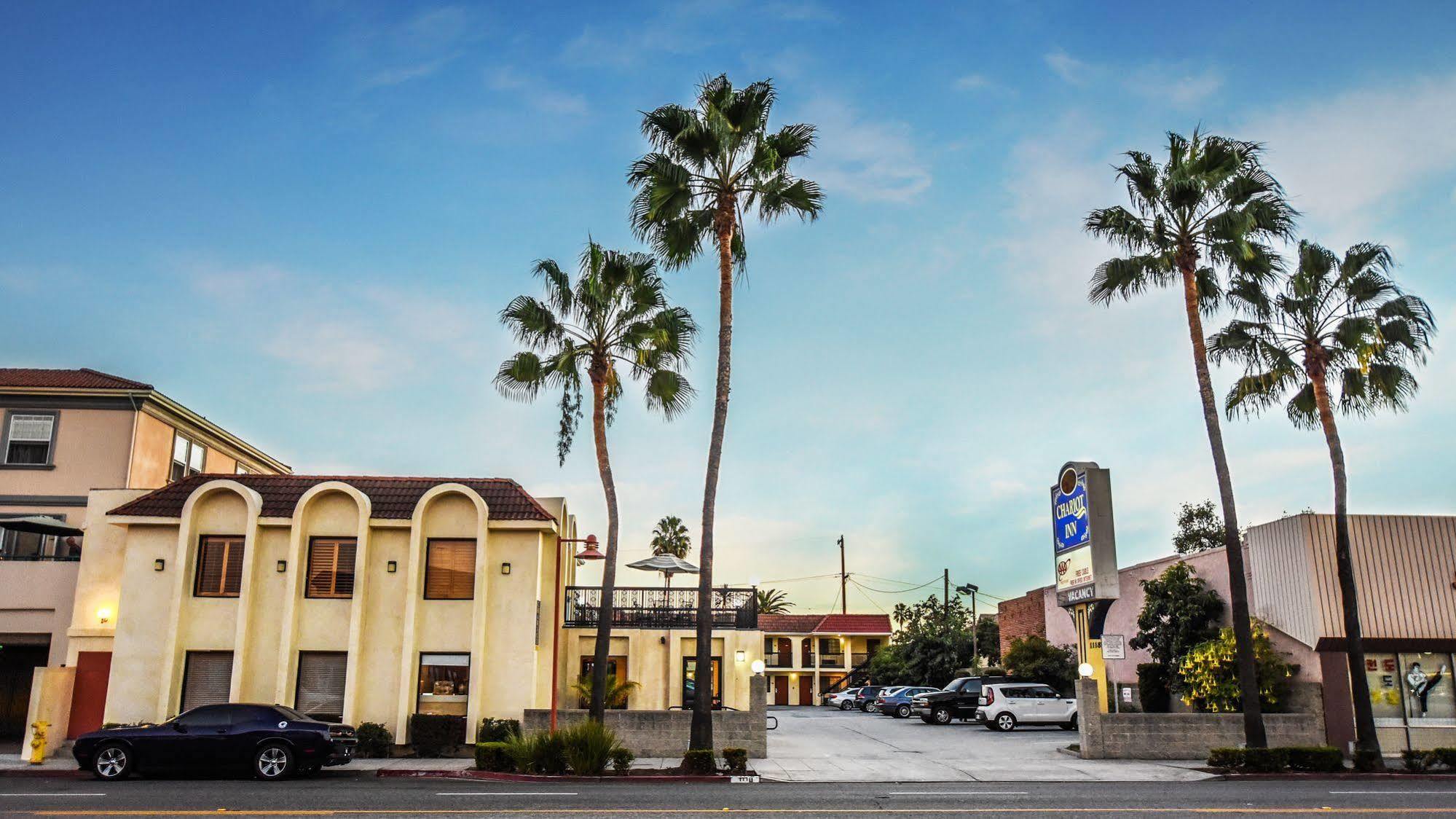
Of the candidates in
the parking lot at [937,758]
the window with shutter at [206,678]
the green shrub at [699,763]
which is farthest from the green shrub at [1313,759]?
the window with shutter at [206,678]

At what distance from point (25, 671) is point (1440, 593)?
1469 inches

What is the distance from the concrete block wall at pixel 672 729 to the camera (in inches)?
896

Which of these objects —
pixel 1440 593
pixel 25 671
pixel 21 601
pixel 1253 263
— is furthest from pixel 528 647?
pixel 1440 593

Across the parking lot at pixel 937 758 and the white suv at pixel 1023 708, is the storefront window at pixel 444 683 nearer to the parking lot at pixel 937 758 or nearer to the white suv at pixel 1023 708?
the parking lot at pixel 937 758

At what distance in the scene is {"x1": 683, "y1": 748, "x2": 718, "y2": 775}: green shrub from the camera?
18.9m

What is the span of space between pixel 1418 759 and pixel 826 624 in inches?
2161

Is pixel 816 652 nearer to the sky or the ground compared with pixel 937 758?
nearer to the sky

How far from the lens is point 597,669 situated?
73.9 ft

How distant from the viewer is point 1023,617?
151 ft

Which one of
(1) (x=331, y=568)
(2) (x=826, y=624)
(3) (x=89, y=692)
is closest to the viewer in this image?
(3) (x=89, y=692)

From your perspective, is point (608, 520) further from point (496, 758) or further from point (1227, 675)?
point (1227, 675)

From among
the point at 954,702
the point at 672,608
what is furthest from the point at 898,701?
the point at 672,608

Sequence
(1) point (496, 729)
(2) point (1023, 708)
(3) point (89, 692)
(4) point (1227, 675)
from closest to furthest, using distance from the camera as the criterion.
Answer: (1) point (496, 729) < (3) point (89, 692) < (4) point (1227, 675) < (2) point (1023, 708)

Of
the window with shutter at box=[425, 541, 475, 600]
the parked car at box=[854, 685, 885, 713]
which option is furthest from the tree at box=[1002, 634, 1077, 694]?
the window with shutter at box=[425, 541, 475, 600]
